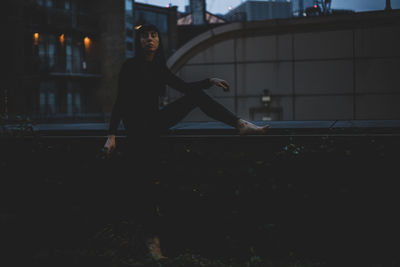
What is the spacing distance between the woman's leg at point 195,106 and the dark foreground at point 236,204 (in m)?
0.60

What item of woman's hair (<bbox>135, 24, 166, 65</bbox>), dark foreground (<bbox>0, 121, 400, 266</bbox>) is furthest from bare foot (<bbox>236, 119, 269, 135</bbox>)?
woman's hair (<bbox>135, 24, 166, 65</bbox>)

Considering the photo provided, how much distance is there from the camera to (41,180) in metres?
5.37

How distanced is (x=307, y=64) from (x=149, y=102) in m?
14.1

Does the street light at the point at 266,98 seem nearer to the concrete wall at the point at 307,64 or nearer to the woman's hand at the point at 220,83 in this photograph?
the concrete wall at the point at 307,64

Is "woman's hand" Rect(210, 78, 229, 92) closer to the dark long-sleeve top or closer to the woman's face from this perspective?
the dark long-sleeve top

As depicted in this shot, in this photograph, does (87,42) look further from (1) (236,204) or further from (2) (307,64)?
(1) (236,204)

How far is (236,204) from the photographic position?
466 cm

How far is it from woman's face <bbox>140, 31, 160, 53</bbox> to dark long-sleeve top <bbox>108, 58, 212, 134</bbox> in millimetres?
150

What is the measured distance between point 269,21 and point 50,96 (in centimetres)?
2256

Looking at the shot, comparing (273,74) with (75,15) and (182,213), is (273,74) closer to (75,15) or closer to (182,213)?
(182,213)

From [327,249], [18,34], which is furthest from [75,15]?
[327,249]

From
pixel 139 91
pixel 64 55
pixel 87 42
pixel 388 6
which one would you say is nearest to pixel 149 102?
pixel 139 91

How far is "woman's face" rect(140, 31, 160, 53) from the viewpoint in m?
4.17

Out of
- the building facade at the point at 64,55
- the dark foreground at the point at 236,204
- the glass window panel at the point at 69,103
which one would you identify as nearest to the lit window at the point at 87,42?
A: the building facade at the point at 64,55
